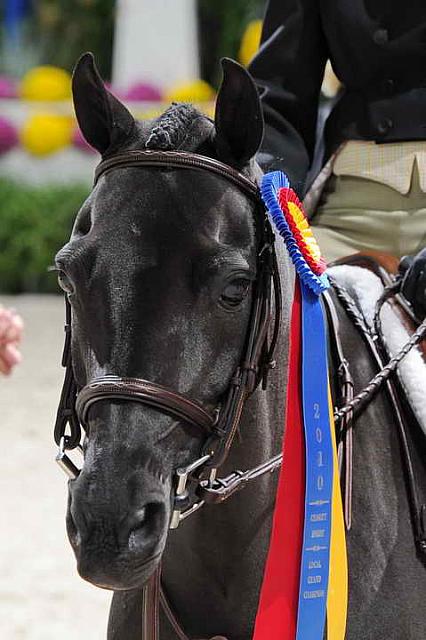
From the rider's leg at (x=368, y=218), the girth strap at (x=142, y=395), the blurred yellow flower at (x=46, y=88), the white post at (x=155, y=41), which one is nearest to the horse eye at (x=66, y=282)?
the girth strap at (x=142, y=395)

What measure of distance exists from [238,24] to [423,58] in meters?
15.0

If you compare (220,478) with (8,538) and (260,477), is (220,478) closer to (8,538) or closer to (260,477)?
(260,477)

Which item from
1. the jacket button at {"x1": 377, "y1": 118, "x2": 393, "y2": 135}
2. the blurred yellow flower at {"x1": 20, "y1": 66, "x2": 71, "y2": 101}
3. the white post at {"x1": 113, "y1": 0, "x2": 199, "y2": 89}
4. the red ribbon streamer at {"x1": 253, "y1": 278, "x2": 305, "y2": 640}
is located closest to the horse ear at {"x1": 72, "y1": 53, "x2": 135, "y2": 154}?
the red ribbon streamer at {"x1": 253, "y1": 278, "x2": 305, "y2": 640}

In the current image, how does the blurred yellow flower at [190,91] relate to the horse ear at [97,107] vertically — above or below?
above

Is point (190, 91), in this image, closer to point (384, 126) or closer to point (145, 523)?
point (384, 126)

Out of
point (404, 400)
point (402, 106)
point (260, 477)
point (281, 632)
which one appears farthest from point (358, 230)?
point (281, 632)

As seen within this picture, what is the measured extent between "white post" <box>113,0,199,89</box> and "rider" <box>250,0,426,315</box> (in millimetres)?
10745

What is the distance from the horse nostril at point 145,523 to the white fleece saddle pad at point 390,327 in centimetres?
70

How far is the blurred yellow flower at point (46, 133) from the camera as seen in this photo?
12562 millimetres

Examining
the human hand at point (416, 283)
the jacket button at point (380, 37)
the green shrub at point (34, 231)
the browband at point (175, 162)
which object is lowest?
the human hand at point (416, 283)

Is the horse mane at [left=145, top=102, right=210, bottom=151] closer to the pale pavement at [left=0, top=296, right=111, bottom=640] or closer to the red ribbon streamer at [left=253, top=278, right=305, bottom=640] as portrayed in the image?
the red ribbon streamer at [left=253, top=278, right=305, bottom=640]

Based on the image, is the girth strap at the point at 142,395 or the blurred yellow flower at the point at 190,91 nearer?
the girth strap at the point at 142,395

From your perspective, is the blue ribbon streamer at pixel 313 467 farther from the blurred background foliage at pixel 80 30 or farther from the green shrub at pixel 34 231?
the blurred background foliage at pixel 80 30

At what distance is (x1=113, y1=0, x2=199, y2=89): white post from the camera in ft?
44.1
